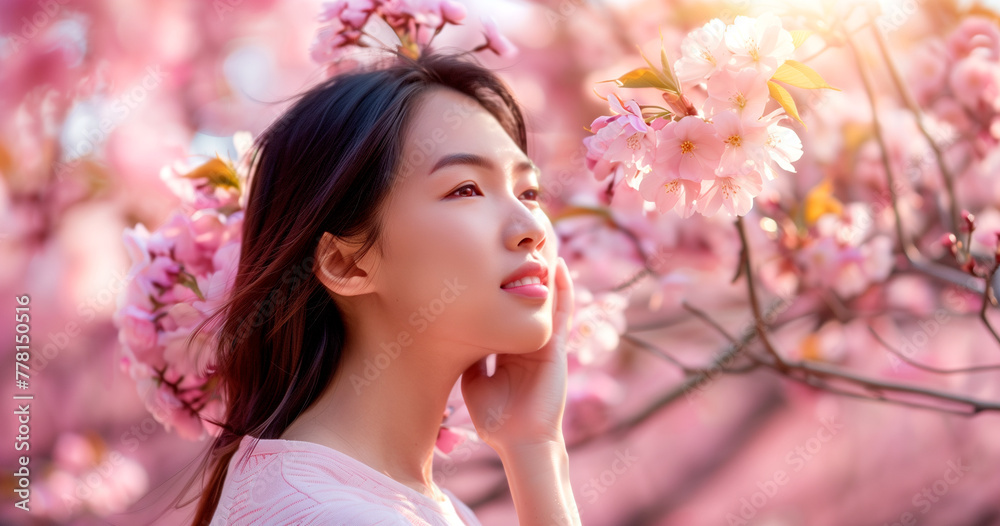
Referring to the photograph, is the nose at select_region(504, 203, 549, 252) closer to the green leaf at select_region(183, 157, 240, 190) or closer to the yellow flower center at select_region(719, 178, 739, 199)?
the yellow flower center at select_region(719, 178, 739, 199)

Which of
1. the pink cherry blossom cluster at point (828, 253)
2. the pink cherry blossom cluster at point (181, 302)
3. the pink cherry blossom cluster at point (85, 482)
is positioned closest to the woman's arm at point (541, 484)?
the pink cherry blossom cluster at point (181, 302)

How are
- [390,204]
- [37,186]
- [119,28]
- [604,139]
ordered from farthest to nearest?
[119,28], [37,186], [390,204], [604,139]

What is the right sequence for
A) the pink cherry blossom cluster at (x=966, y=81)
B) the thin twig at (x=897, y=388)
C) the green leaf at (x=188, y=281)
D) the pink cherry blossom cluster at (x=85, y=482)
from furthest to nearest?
1. the pink cherry blossom cluster at (x=85, y=482)
2. the pink cherry blossom cluster at (x=966, y=81)
3. the green leaf at (x=188, y=281)
4. the thin twig at (x=897, y=388)

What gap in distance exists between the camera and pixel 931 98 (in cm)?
158

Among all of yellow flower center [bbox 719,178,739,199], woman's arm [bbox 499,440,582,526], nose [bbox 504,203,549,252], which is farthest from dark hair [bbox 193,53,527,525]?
yellow flower center [bbox 719,178,739,199]

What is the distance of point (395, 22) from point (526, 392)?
0.59m

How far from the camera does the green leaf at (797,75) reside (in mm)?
679

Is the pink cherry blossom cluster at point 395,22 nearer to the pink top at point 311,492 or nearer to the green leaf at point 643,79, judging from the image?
the green leaf at point 643,79

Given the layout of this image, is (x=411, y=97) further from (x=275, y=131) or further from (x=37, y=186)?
(x=37, y=186)

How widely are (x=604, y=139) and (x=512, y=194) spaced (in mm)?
211

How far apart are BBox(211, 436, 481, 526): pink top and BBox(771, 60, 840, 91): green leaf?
59cm

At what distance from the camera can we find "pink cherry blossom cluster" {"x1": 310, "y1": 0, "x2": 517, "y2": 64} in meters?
1.05

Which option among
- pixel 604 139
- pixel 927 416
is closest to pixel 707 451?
pixel 927 416

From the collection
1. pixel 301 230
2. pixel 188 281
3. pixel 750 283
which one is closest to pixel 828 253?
pixel 750 283
